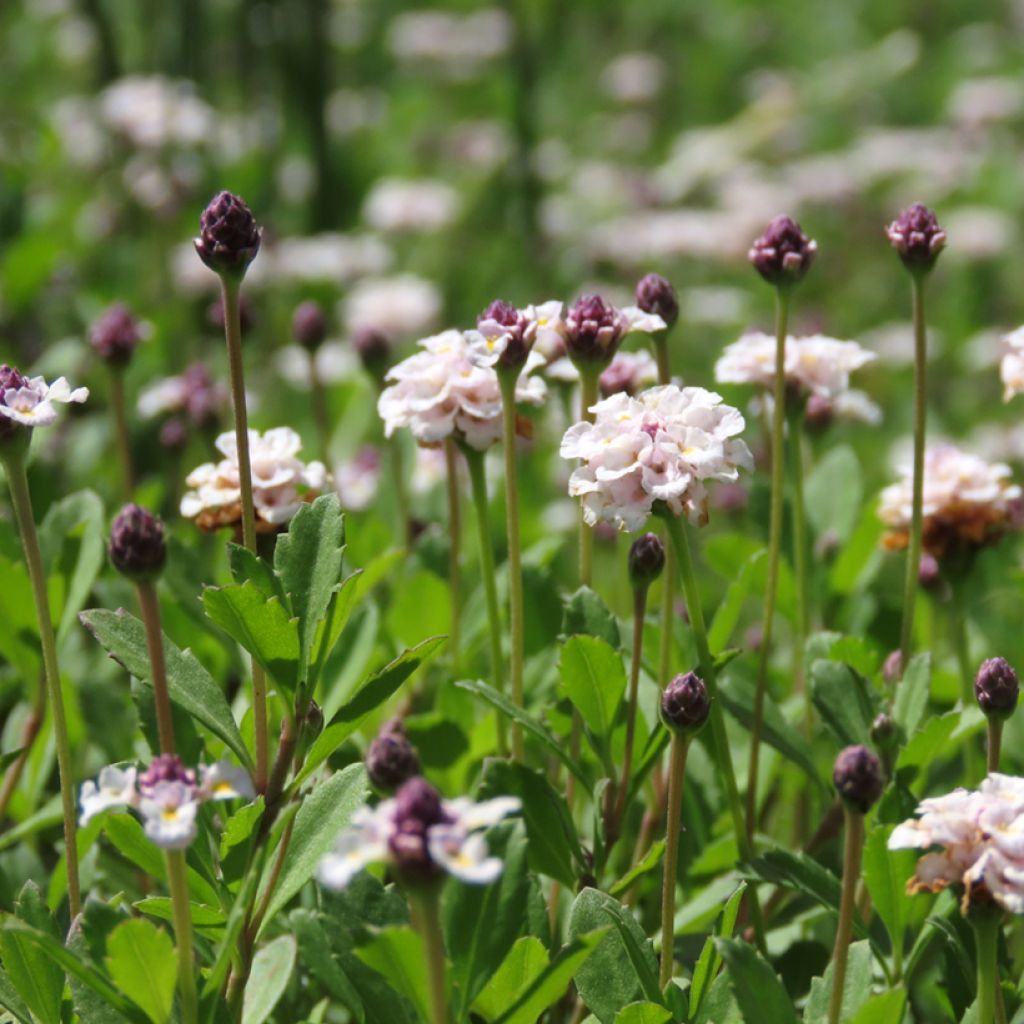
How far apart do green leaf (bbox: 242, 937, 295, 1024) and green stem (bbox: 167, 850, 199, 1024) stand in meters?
0.11

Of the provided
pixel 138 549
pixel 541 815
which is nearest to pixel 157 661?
pixel 138 549

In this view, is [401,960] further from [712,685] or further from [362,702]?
[712,685]

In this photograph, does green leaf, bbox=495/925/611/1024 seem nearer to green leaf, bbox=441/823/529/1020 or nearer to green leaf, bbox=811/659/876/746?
green leaf, bbox=441/823/529/1020

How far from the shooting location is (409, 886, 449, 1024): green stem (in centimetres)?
80

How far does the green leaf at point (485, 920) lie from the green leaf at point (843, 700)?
1.25ft

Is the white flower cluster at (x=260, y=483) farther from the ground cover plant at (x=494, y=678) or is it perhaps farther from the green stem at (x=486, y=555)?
the green stem at (x=486, y=555)

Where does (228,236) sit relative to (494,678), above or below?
above

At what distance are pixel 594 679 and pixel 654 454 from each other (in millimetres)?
209

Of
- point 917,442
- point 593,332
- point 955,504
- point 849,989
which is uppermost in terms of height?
point 593,332

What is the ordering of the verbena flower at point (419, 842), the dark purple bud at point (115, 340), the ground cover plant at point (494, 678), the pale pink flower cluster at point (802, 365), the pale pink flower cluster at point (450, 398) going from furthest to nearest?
the dark purple bud at point (115, 340), the pale pink flower cluster at point (802, 365), the pale pink flower cluster at point (450, 398), the ground cover plant at point (494, 678), the verbena flower at point (419, 842)

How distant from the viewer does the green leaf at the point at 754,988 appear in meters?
0.97

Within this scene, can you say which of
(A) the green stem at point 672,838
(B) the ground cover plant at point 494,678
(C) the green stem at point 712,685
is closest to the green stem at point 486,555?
(B) the ground cover plant at point 494,678

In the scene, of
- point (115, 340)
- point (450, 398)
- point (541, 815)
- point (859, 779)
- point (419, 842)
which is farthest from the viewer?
point (115, 340)

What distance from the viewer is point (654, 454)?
3.62 feet
